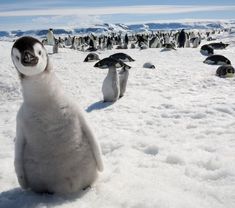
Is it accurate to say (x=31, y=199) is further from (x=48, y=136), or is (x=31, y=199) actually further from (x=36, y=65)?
(x=36, y=65)

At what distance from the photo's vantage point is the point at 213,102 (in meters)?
7.43

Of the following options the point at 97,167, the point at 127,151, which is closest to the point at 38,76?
the point at 97,167

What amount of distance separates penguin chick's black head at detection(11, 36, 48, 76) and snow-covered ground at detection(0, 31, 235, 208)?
3.53 ft

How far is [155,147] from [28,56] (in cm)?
234

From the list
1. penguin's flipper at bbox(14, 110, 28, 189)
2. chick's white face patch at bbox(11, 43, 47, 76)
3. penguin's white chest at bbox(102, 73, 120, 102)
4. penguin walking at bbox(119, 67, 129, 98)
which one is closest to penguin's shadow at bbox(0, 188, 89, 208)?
penguin's flipper at bbox(14, 110, 28, 189)

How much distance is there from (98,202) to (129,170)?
807 mm

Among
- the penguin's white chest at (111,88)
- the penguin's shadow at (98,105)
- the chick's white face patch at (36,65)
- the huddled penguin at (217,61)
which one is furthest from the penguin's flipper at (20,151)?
the huddled penguin at (217,61)

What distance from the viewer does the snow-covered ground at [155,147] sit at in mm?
3094

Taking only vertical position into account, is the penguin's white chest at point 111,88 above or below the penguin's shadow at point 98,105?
above

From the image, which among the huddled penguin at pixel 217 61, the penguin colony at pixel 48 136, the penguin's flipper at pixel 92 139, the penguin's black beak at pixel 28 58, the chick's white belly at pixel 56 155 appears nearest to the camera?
the penguin's black beak at pixel 28 58

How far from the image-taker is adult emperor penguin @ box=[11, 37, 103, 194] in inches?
116

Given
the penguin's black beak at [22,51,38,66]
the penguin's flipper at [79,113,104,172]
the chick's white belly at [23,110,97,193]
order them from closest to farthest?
the penguin's black beak at [22,51,38,66] → the chick's white belly at [23,110,97,193] → the penguin's flipper at [79,113,104,172]

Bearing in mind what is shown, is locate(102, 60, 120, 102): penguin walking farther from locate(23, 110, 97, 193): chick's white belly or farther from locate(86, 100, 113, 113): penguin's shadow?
locate(23, 110, 97, 193): chick's white belly

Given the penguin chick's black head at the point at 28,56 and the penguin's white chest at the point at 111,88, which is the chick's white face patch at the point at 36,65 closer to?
the penguin chick's black head at the point at 28,56
